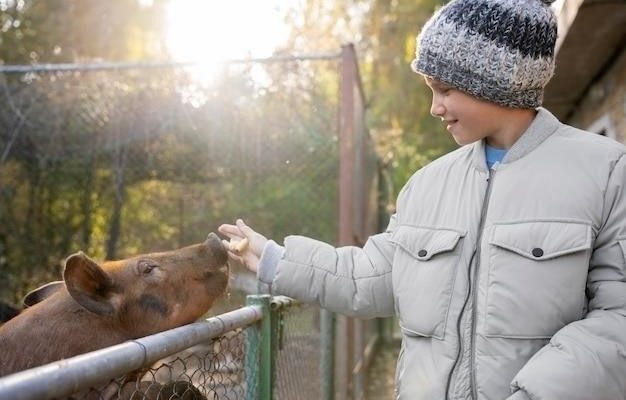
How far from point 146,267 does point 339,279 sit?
77 cm

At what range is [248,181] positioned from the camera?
22.9ft

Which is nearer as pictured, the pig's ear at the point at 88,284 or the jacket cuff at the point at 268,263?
the pig's ear at the point at 88,284

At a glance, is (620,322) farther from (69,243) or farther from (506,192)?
(69,243)

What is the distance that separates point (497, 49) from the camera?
2316 mm

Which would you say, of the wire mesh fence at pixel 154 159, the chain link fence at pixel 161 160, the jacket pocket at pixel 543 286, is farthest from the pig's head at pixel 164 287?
the wire mesh fence at pixel 154 159

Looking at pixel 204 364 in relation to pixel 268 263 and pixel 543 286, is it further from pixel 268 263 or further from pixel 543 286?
pixel 543 286

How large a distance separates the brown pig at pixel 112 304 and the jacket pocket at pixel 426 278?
2.80 ft

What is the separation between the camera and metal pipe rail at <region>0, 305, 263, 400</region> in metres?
1.20

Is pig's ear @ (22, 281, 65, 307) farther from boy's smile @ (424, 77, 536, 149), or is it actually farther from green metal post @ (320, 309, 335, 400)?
boy's smile @ (424, 77, 536, 149)

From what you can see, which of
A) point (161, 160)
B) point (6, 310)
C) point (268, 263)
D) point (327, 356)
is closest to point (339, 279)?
point (268, 263)

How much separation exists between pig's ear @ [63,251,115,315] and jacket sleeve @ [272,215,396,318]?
0.56m

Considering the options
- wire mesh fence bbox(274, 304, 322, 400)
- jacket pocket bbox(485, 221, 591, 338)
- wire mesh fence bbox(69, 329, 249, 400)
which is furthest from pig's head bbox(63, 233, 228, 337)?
jacket pocket bbox(485, 221, 591, 338)

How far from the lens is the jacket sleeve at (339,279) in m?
2.67

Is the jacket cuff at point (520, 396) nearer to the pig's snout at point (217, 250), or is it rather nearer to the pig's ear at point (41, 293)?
the pig's snout at point (217, 250)
